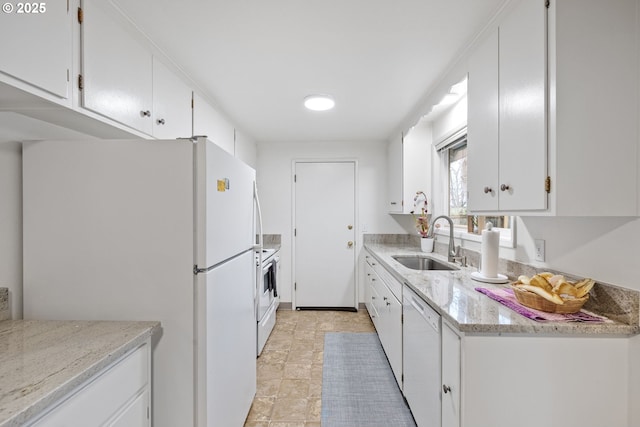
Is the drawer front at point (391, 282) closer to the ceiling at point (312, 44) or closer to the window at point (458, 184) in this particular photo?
the window at point (458, 184)

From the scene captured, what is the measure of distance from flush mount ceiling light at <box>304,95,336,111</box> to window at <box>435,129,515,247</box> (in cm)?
116

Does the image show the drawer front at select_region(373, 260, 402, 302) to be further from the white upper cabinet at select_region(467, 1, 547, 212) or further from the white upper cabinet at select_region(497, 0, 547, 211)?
the white upper cabinet at select_region(497, 0, 547, 211)

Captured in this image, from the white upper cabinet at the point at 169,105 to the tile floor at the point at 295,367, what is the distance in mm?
1904

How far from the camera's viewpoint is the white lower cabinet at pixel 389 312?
2.03 m

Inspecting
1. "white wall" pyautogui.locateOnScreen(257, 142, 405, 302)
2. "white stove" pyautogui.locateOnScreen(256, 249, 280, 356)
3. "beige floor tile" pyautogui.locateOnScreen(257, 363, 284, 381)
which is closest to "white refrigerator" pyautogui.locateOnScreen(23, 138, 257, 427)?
"beige floor tile" pyautogui.locateOnScreen(257, 363, 284, 381)

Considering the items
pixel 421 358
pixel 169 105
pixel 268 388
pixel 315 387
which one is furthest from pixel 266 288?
pixel 169 105

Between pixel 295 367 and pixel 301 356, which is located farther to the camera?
pixel 301 356

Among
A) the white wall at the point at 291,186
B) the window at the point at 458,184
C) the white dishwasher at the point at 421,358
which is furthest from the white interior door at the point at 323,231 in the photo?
the white dishwasher at the point at 421,358

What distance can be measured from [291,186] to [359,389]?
2561 mm

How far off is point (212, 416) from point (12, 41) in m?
1.57

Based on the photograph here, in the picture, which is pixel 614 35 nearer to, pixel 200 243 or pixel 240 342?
pixel 200 243

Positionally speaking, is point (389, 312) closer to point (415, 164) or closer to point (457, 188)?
point (457, 188)

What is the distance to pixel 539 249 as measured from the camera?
1518 millimetres

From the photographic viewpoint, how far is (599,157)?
1.04 m
